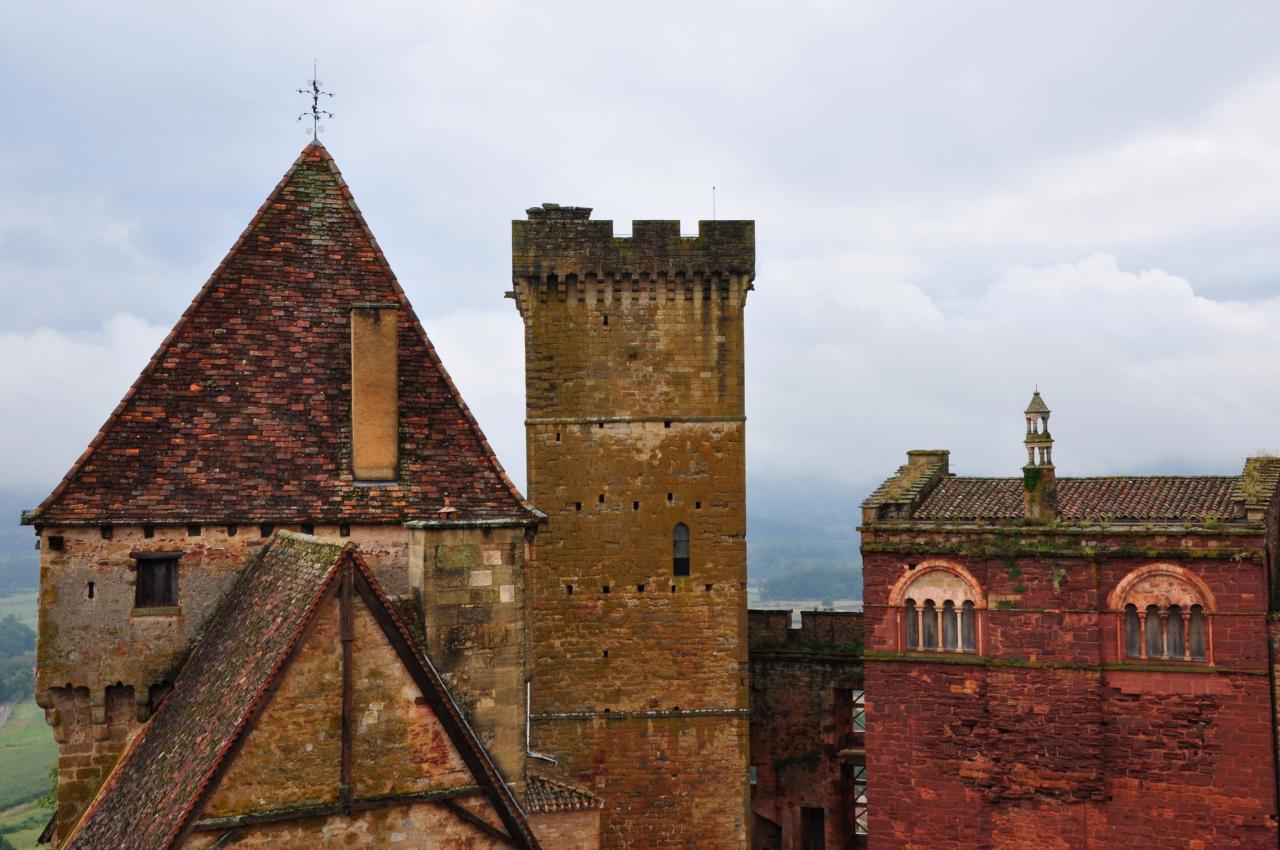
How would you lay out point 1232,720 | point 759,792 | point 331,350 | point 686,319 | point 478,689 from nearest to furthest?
point 478,689 → point 331,350 → point 1232,720 → point 686,319 → point 759,792

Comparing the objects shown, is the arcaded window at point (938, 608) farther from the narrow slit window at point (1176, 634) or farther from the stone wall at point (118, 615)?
the stone wall at point (118, 615)

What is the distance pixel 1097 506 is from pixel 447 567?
17470 mm

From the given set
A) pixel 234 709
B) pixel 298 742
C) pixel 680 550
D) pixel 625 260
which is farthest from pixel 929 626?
pixel 234 709

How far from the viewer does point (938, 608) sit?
86.2 ft

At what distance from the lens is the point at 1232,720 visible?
23750mm

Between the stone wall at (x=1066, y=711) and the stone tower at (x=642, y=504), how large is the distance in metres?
3.78

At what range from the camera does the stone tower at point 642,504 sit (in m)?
27.6

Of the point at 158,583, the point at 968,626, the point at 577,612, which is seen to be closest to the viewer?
the point at 158,583

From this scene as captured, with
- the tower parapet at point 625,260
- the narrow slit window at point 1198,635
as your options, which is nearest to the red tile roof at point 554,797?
the tower parapet at point 625,260

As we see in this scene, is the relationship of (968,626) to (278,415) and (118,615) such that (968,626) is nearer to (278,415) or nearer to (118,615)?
(278,415)

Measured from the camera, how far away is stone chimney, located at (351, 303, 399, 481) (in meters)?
16.6


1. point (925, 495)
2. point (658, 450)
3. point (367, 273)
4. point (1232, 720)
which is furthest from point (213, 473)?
point (1232, 720)

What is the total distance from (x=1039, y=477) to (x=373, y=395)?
15.8 meters

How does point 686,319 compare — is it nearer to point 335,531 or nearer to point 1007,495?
point 1007,495
